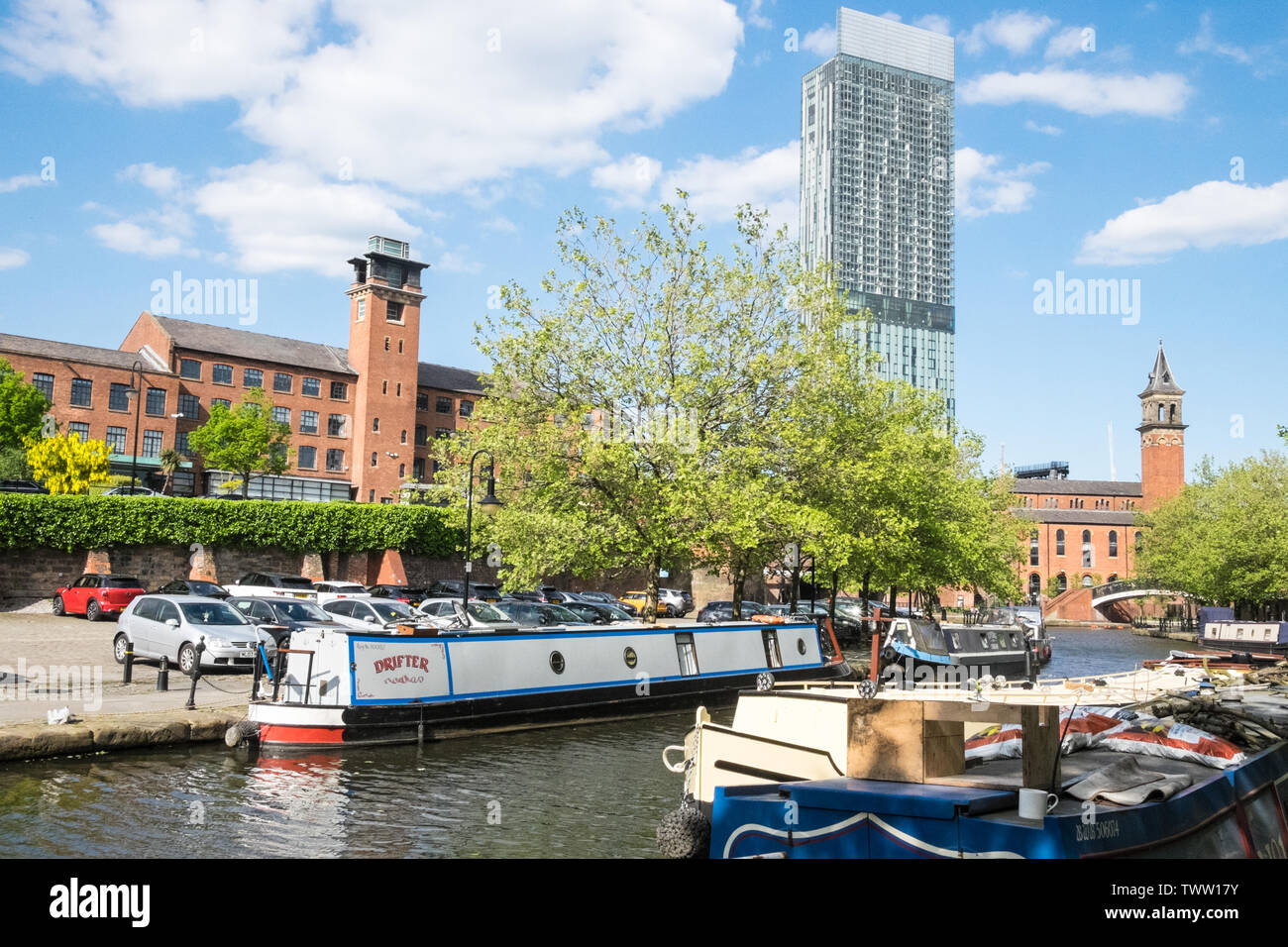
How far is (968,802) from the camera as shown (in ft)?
23.3

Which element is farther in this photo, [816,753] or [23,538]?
[23,538]

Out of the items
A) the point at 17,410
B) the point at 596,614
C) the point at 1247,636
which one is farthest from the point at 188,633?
the point at 17,410

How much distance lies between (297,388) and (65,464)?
2505 centimetres

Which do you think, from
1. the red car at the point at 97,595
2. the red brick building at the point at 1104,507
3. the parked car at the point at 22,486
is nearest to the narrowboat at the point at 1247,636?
the red car at the point at 97,595

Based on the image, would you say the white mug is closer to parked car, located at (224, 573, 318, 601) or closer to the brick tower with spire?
parked car, located at (224, 573, 318, 601)

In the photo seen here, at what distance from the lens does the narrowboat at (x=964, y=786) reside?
7.14m

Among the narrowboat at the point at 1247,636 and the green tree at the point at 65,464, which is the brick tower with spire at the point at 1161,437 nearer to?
the narrowboat at the point at 1247,636

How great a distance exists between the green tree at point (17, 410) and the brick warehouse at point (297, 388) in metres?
5.82

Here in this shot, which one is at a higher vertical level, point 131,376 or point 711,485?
point 131,376

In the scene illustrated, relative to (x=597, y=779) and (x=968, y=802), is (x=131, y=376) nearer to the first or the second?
(x=597, y=779)

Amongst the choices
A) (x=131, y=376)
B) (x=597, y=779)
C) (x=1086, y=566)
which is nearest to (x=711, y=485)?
(x=597, y=779)
